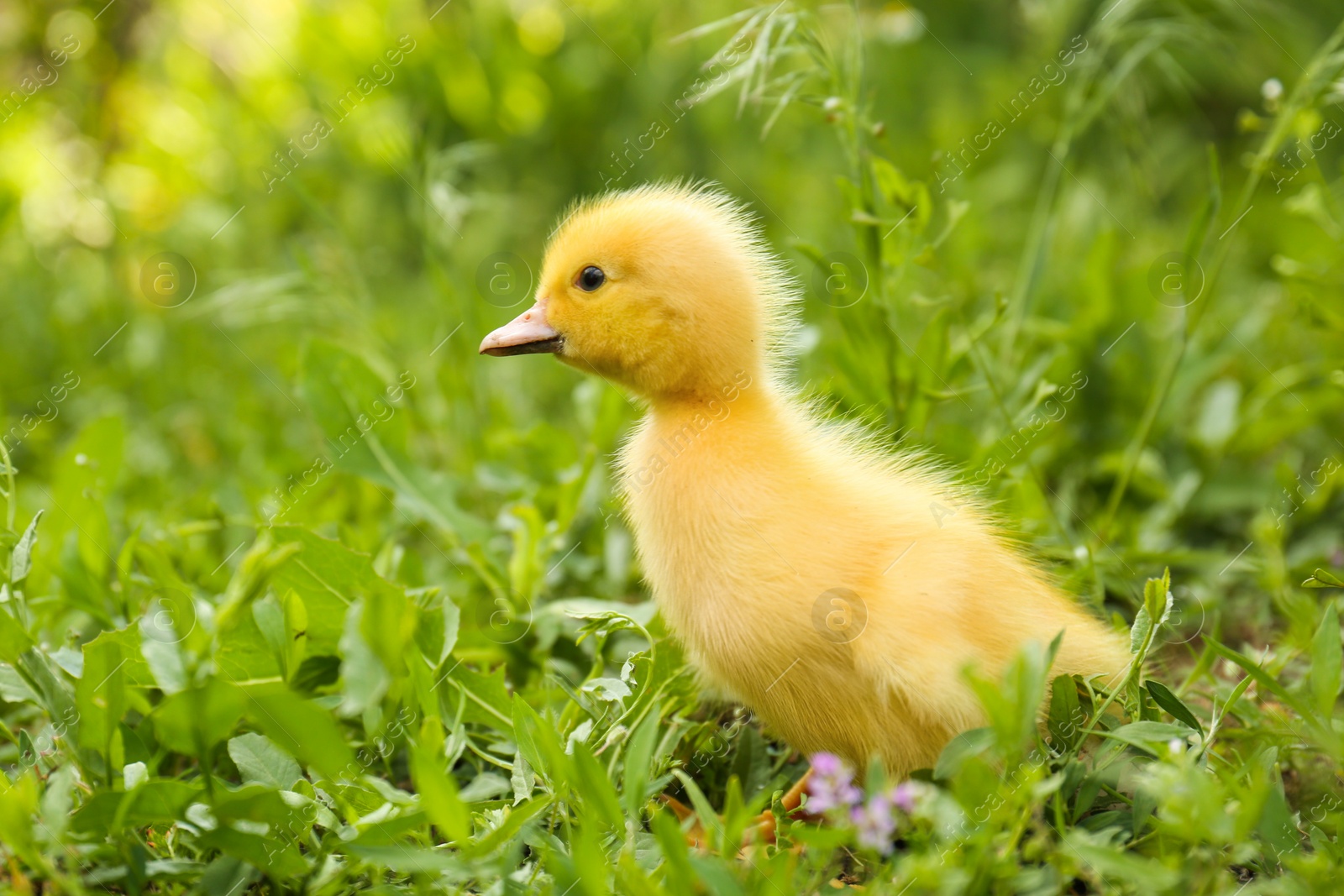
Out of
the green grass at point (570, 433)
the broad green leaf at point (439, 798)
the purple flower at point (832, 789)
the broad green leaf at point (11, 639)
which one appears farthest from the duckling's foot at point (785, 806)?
the broad green leaf at point (11, 639)

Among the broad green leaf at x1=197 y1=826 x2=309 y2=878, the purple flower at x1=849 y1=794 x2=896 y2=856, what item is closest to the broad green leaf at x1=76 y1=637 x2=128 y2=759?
the broad green leaf at x1=197 y1=826 x2=309 y2=878

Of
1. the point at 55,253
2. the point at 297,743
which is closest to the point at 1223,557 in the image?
the point at 297,743

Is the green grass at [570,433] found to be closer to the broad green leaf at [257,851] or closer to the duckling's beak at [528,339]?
the broad green leaf at [257,851]

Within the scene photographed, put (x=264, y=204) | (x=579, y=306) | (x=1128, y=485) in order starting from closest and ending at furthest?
(x=579, y=306)
(x=1128, y=485)
(x=264, y=204)

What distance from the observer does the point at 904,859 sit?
1224 mm

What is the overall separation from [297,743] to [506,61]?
3655 mm

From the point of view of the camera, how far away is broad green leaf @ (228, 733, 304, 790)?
1.61 metres

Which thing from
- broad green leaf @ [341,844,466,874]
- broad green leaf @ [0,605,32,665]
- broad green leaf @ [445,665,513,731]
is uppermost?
broad green leaf @ [0,605,32,665]

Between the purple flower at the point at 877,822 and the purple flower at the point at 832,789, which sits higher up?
the purple flower at the point at 832,789

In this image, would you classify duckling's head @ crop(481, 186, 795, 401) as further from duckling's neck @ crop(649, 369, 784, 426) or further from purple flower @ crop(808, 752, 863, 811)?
purple flower @ crop(808, 752, 863, 811)

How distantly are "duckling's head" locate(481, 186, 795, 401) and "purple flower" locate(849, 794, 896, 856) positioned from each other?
0.81 metres

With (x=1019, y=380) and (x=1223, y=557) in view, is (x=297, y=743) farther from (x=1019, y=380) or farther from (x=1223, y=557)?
(x=1223, y=557)

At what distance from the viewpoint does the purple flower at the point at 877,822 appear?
1.24 meters

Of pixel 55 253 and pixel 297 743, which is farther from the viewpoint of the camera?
pixel 55 253
